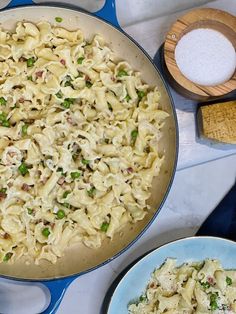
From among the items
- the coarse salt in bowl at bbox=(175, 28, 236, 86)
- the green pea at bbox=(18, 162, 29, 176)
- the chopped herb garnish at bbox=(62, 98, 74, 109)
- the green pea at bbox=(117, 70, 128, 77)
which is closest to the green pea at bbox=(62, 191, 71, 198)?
the green pea at bbox=(18, 162, 29, 176)

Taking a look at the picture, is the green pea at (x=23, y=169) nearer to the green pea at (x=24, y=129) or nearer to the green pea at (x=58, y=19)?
the green pea at (x=24, y=129)

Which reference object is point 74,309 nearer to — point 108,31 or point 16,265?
point 16,265

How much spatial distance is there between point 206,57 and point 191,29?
0.26ft

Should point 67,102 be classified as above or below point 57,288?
above

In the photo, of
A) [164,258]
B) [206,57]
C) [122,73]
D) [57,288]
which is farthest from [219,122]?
[57,288]

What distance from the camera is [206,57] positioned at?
58.2 inches

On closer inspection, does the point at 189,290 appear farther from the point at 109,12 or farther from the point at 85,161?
the point at 109,12

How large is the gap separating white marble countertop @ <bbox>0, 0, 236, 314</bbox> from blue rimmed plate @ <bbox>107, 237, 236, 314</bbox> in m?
0.06

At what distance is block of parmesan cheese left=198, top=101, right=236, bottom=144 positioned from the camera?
148cm

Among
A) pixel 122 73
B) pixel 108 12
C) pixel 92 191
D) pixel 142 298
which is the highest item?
pixel 108 12

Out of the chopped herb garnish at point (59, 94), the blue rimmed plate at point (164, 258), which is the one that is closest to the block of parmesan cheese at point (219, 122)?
the blue rimmed plate at point (164, 258)

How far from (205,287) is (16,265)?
0.49 meters

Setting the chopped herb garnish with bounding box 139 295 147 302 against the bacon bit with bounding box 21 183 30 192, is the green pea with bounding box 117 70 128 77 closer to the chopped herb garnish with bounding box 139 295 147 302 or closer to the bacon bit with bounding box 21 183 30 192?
the bacon bit with bounding box 21 183 30 192

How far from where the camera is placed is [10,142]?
141cm
